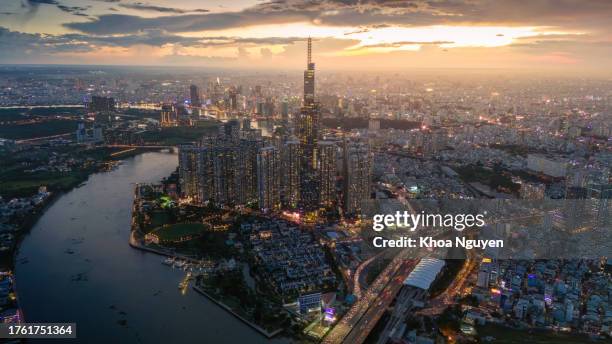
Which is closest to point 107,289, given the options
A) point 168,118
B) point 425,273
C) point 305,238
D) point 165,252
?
point 165,252

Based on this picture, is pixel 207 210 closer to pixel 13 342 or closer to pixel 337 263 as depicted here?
pixel 337 263

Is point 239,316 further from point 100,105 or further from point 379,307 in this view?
point 100,105

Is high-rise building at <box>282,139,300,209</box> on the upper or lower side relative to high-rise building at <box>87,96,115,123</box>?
lower

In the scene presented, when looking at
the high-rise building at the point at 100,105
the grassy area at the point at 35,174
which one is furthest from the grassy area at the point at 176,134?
the high-rise building at the point at 100,105

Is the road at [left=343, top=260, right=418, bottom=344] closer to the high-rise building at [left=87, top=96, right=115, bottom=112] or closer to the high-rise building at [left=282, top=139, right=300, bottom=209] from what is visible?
the high-rise building at [left=282, top=139, right=300, bottom=209]

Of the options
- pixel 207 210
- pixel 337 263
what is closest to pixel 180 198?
pixel 207 210

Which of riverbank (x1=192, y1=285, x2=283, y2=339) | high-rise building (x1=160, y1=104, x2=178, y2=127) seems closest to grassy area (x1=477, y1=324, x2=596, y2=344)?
riverbank (x1=192, y1=285, x2=283, y2=339)
